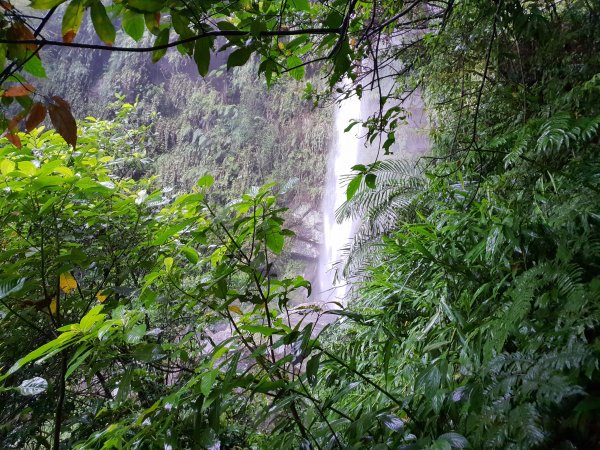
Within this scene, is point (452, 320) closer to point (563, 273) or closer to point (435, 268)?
point (435, 268)

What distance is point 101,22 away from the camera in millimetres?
719

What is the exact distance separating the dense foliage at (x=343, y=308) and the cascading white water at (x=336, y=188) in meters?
4.85

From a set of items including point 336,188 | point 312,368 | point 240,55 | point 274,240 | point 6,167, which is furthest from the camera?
point 336,188

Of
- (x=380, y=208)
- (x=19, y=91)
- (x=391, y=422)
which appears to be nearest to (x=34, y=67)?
(x=19, y=91)

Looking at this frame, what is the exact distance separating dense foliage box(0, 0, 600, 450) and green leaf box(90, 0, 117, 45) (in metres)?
0.05

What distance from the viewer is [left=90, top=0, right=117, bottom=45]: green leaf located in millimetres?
702

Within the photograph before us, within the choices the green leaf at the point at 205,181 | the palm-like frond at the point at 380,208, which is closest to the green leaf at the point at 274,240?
the green leaf at the point at 205,181

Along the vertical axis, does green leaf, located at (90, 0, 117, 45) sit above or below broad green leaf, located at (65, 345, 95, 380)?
above

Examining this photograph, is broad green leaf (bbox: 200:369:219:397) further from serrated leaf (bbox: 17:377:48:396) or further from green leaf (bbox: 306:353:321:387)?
serrated leaf (bbox: 17:377:48:396)

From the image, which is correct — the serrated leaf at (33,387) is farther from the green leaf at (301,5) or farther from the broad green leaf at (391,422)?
the green leaf at (301,5)

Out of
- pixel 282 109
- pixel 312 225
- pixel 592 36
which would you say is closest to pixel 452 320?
pixel 592 36

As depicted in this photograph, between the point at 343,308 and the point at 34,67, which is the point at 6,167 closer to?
the point at 34,67

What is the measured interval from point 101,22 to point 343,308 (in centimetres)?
74

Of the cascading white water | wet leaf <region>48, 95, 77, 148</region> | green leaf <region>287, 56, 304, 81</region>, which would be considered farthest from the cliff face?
wet leaf <region>48, 95, 77, 148</region>
